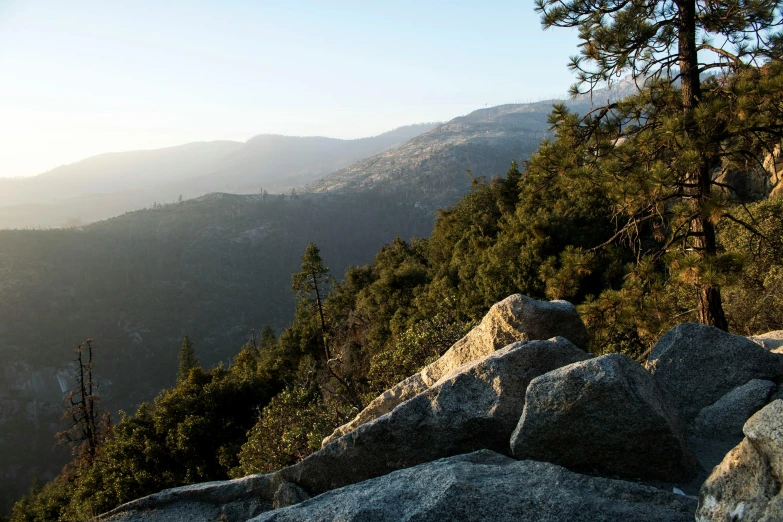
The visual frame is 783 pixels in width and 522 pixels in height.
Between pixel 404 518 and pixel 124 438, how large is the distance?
Result: 2663 cm

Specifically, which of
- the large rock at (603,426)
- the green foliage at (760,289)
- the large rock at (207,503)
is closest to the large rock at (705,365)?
the large rock at (603,426)

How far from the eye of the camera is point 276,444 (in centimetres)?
1480

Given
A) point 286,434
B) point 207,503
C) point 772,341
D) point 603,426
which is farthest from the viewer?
point 286,434

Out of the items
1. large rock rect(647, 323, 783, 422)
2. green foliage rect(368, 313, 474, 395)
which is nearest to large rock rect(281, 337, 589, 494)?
large rock rect(647, 323, 783, 422)

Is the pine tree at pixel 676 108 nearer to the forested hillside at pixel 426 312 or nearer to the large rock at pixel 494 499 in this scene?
the forested hillside at pixel 426 312

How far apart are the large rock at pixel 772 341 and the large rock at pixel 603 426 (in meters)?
3.99

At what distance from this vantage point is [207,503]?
652cm

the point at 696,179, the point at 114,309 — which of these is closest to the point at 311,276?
the point at 696,179

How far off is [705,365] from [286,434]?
9752 millimetres

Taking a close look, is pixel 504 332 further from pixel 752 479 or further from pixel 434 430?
pixel 752 479

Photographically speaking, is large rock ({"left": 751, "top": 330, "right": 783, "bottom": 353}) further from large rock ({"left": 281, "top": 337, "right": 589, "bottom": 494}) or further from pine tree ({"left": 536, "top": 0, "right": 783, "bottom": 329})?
large rock ({"left": 281, "top": 337, "right": 589, "bottom": 494})

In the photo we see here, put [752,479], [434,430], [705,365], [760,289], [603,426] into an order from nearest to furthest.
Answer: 1. [752,479]
2. [603,426]
3. [434,430]
4. [705,365]
5. [760,289]

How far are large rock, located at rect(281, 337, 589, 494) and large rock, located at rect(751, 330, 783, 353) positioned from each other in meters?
4.48

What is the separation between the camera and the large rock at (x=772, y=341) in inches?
322
